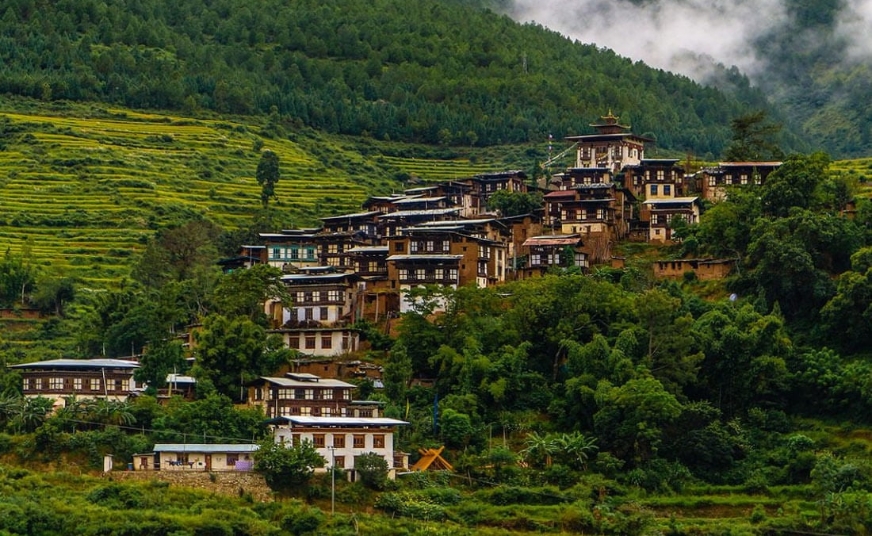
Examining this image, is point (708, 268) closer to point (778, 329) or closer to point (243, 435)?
point (778, 329)

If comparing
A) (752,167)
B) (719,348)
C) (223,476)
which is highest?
(752,167)

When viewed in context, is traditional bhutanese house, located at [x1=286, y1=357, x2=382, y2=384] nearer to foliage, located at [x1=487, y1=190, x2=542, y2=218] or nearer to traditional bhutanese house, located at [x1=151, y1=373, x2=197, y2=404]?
traditional bhutanese house, located at [x1=151, y1=373, x2=197, y2=404]

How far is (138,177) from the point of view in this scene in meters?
126

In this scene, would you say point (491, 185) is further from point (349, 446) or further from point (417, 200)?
point (349, 446)

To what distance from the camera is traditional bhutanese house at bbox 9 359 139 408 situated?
260 ft

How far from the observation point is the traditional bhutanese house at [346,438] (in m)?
74.2

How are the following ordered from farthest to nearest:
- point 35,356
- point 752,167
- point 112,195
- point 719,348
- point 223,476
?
1. point 112,195
2. point 752,167
3. point 35,356
4. point 719,348
5. point 223,476

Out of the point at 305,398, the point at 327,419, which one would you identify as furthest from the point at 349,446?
the point at 305,398

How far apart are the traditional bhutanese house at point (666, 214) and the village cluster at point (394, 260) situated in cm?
5

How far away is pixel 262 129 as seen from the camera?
144000 mm

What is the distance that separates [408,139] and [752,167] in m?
48.6

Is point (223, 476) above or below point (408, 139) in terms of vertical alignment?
below

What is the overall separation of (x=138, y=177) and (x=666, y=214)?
136 ft

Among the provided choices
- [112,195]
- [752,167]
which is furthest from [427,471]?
[112,195]
